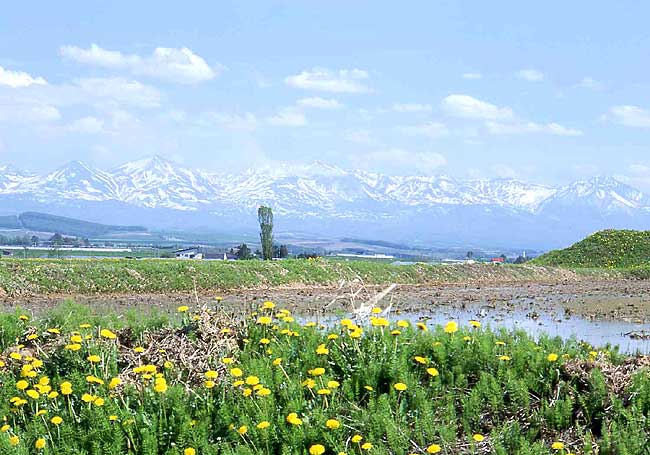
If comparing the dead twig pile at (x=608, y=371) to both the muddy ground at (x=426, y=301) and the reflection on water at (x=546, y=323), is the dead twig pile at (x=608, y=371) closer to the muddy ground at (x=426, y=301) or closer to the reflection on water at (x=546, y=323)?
the reflection on water at (x=546, y=323)

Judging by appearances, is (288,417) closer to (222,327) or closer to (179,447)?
(179,447)

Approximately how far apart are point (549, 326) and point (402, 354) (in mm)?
9900

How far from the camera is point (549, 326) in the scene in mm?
16547

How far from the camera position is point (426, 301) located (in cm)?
2430

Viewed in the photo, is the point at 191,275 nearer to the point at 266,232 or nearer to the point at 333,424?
the point at 333,424

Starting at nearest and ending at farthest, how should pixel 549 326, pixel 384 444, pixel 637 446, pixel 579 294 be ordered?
1. pixel 637 446
2. pixel 384 444
3. pixel 549 326
4. pixel 579 294

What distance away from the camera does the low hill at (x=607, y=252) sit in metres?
51.9

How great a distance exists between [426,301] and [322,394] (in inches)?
697

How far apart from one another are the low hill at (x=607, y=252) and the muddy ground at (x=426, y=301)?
72.2 ft

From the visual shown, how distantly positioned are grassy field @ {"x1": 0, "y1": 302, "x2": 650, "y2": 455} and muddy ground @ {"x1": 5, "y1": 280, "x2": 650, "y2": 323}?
912 centimetres

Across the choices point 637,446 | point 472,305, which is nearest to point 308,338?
point 637,446

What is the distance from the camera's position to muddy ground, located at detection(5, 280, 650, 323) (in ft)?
66.3

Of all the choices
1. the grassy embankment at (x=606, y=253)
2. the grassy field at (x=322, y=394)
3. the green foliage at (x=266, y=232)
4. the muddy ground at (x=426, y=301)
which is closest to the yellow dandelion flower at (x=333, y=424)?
the grassy field at (x=322, y=394)

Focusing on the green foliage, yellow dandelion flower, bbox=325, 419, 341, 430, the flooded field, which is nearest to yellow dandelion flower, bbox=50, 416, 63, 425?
yellow dandelion flower, bbox=325, 419, 341, 430
